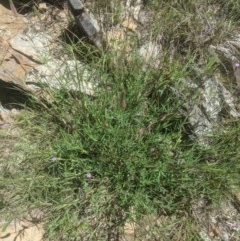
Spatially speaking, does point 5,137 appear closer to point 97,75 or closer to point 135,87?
point 97,75

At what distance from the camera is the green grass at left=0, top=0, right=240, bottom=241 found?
275cm

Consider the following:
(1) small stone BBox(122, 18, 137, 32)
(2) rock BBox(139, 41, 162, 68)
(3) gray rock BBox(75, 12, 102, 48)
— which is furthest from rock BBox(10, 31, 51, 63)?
(2) rock BBox(139, 41, 162, 68)

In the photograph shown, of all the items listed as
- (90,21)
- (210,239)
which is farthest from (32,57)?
(210,239)

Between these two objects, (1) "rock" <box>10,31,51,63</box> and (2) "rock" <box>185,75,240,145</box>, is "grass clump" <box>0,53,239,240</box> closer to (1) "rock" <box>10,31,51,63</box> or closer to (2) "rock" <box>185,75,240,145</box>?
(2) "rock" <box>185,75,240,145</box>

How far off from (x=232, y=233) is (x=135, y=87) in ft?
3.55

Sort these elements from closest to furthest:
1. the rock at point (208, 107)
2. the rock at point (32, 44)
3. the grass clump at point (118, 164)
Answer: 1. the grass clump at point (118, 164)
2. the rock at point (208, 107)
3. the rock at point (32, 44)

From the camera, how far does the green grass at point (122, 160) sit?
2.75m

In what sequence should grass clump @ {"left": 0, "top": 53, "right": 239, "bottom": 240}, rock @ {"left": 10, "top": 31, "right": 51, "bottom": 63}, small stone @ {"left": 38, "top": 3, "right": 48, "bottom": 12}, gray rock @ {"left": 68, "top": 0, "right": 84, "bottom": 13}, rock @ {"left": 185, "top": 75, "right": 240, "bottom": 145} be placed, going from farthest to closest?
small stone @ {"left": 38, "top": 3, "right": 48, "bottom": 12} → rock @ {"left": 10, "top": 31, "right": 51, "bottom": 63} → gray rock @ {"left": 68, "top": 0, "right": 84, "bottom": 13} → rock @ {"left": 185, "top": 75, "right": 240, "bottom": 145} → grass clump @ {"left": 0, "top": 53, "right": 239, "bottom": 240}

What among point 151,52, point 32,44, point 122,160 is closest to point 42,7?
point 32,44

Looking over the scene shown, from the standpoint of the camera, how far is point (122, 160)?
2.75m

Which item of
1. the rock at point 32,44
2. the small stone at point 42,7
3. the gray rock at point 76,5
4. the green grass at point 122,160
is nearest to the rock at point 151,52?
the green grass at point 122,160

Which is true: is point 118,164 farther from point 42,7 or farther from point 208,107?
point 42,7

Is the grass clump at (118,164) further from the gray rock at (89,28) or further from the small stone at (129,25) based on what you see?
the small stone at (129,25)

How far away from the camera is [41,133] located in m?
2.97
